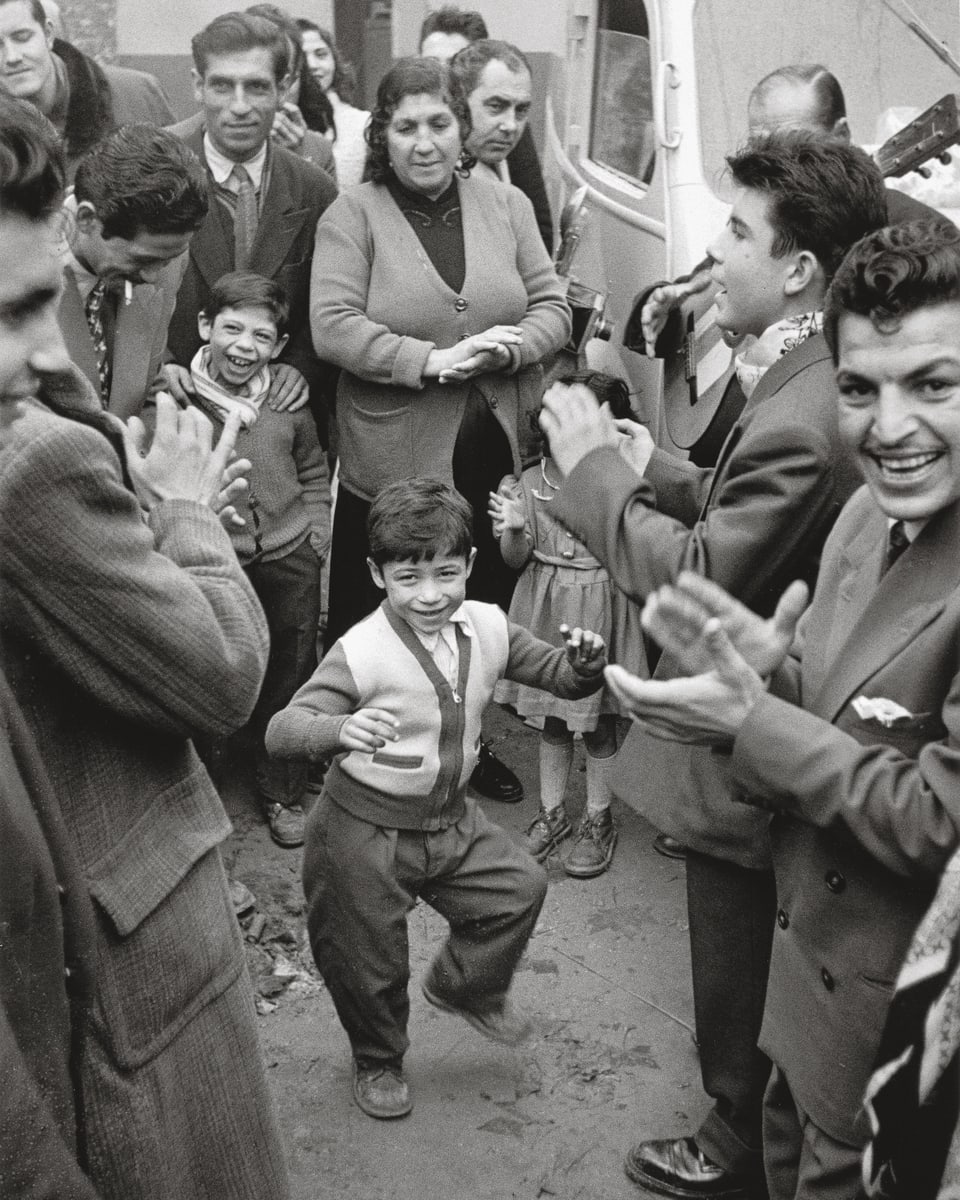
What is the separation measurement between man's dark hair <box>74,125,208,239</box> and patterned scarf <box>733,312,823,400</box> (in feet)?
4.71

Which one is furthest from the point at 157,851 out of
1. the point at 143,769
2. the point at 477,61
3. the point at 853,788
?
the point at 477,61

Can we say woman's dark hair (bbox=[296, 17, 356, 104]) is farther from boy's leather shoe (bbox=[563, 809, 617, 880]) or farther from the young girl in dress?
boy's leather shoe (bbox=[563, 809, 617, 880])

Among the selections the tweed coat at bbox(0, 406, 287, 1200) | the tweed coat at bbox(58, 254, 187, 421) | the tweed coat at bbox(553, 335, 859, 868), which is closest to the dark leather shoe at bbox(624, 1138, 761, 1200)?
the tweed coat at bbox(553, 335, 859, 868)

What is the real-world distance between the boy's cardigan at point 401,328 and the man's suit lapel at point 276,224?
156mm

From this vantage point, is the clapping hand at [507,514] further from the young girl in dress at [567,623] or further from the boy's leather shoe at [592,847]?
the boy's leather shoe at [592,847]

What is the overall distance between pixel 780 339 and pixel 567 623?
1712mm

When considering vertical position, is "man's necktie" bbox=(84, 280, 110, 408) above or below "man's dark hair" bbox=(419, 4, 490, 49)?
below

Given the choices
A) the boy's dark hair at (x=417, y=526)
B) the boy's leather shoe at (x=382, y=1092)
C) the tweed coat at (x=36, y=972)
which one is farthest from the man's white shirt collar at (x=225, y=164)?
the tweed coat at (x=36, y=972)

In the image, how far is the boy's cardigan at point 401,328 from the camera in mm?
4391

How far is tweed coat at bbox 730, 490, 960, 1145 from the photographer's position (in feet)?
6.33

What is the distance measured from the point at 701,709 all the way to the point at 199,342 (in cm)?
290

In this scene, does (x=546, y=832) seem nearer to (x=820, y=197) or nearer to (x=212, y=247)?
(x=212, y=247)

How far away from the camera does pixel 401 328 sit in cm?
445

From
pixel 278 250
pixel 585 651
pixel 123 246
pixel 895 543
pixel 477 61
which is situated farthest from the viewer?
pixel 477 61
